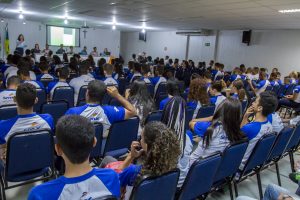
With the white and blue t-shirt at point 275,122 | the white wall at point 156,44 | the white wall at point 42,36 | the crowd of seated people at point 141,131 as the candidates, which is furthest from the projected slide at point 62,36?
the white and blue t-shirt at point 275,122

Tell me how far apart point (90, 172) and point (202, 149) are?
1496 millimetres

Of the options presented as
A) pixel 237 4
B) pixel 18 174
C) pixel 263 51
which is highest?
pixel 237 4

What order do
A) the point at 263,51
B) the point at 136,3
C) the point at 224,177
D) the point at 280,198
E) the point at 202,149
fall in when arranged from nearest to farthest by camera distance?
the point at 280,198, the point at 224,177, the point at 202,149, the point at 136,3, the point at 263,51

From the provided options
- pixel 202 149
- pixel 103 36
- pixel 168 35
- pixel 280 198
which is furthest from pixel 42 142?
pixel 103 36

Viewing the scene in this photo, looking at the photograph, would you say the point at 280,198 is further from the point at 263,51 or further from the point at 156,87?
the point at 263,51

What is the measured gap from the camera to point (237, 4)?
594 centimetres

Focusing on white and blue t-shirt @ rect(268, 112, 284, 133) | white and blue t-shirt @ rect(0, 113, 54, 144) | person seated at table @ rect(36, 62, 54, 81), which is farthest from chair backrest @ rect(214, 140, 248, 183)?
person seated at table @ rect(36, 62, 54, 81)

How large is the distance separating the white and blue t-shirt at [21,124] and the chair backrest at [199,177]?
4.63 feet

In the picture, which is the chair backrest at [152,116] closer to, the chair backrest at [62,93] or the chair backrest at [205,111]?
the chair backrest at [205,111]

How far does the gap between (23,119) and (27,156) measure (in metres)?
0.35

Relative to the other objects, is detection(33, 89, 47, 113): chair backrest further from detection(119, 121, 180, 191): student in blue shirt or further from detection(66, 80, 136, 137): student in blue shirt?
detection(119, 121, 180, 191): student in blue shirt

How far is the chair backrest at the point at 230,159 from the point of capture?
2131 millimetres

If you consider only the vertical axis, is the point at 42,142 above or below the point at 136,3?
below

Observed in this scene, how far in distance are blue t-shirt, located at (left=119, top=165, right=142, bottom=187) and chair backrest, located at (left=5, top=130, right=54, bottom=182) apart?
0.91 m
